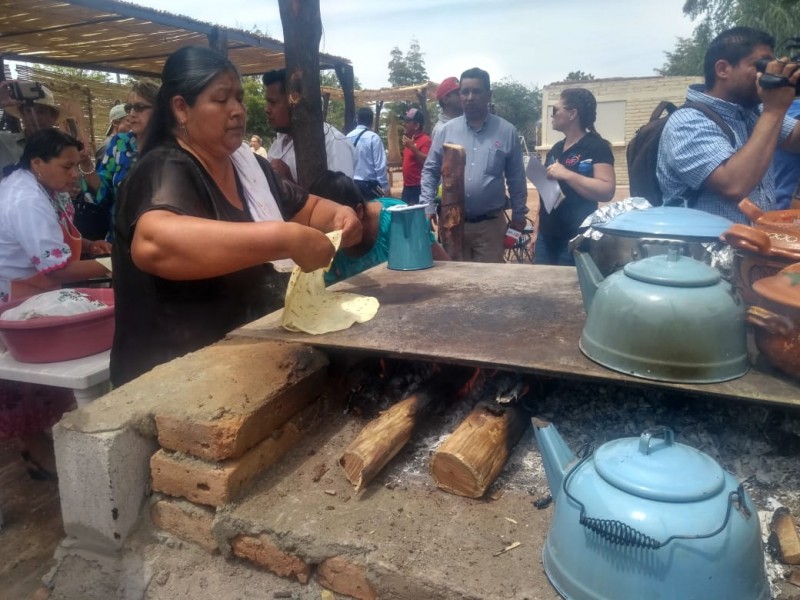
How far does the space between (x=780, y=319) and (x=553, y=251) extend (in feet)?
9.94

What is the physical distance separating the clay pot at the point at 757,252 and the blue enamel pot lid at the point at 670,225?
0.07 meters

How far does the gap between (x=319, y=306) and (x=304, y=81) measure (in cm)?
162

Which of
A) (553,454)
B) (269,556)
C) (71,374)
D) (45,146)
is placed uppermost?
(45,146)

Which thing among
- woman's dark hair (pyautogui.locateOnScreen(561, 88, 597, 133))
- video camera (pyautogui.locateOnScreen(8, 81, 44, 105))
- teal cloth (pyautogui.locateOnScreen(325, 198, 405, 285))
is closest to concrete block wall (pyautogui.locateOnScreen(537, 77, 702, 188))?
woman's dark hair (pyautogui.locateOnScreen(561, 88, 597, 133))

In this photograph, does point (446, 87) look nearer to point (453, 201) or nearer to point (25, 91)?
point (453, 201)

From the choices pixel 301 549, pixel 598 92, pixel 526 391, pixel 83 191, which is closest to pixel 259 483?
pixel 301 549

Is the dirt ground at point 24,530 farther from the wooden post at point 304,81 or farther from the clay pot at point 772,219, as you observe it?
the clay pot at point 772,219

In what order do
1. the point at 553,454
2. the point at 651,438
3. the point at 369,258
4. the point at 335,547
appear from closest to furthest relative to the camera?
the point at 651,438
the point at 553,454
the point at 335,547
the point at 369,258

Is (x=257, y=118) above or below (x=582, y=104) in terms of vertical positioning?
below

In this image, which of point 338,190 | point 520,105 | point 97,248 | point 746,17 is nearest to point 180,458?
point 338,190

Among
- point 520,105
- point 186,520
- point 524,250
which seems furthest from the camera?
point 520,105

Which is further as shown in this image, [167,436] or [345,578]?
[167,436]

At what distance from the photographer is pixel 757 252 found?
1.58m

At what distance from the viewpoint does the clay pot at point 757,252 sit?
1.54 meters
